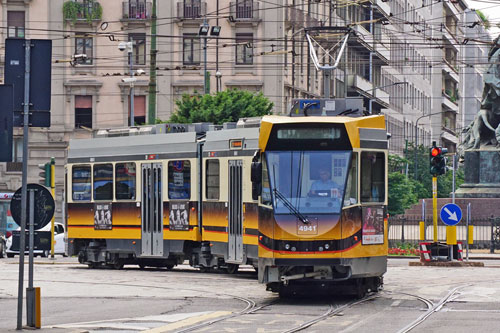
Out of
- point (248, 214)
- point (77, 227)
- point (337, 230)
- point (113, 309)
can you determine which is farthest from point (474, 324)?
point (77, 227)

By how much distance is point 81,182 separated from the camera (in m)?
32.4

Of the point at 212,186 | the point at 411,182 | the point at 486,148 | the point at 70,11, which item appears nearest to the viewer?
the point at 212,186

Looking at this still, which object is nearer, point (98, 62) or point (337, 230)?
point (337, 230)

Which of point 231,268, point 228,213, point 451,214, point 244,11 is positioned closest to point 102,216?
point 231,268

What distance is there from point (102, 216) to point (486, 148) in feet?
73.1

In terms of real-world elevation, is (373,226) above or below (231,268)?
Answer: above

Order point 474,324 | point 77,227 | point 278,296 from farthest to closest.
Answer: point 77,227
point 278,296
point 474,324

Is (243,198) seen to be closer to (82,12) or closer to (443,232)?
(443,232)

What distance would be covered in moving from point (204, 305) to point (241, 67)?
46.6 m

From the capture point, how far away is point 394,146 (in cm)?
9569

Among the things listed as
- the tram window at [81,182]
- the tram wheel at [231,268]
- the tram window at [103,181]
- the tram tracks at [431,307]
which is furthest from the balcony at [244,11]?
the tram tracks at [431,307]

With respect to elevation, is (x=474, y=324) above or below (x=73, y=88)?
below

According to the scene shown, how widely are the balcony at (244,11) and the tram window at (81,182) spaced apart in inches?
1377

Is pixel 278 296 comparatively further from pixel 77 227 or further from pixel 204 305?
pixel 77 227
